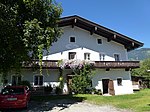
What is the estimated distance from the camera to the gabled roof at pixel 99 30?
31.3m

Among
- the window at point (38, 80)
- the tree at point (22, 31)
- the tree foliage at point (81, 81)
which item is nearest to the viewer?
the tree at point (22, 31)

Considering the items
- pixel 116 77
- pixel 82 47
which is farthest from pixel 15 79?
pixel 116 77

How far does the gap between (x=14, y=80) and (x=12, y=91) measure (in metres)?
13.0

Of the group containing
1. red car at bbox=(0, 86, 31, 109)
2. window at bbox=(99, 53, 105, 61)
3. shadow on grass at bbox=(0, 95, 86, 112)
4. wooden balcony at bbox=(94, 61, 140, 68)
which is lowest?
shadow on grass at bbox=(0, 95, 86, 112)

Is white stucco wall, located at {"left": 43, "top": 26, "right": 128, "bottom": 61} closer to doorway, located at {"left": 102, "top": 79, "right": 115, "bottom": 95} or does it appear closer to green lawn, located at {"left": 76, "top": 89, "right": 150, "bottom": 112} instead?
doorway, located at {"left": 102, "top": 79, "right": 115, "bottom": 95}

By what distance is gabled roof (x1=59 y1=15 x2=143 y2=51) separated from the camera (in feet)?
103

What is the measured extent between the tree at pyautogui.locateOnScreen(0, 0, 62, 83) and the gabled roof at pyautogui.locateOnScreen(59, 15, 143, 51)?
41.3 ft

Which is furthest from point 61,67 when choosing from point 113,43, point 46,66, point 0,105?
point 0,105

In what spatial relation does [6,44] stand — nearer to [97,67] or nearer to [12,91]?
[12,91]

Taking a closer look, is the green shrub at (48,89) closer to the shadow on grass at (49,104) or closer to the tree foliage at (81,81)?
the tree foliage at (81,81)

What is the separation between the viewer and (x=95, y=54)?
108 feet

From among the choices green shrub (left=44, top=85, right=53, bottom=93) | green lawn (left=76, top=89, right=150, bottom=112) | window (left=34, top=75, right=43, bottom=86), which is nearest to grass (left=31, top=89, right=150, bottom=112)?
green lawn (left=76, top=89, right=150, bottom=112)

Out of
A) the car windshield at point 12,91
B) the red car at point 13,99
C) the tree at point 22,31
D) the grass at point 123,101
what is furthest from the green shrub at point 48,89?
the red car at point 13,99

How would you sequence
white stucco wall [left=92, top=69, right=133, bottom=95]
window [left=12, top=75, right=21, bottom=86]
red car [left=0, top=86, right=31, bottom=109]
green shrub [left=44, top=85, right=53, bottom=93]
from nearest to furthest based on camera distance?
1. red car [left=0, top=86, right=31, bottom=109]
2. window [left=12, top=75, right=21, bottom=86]
3. green shrub [left=44, top=85, right=53, bottom=93]
4. white stucco wall [left=92, top=69, right=133, bottom=95]
